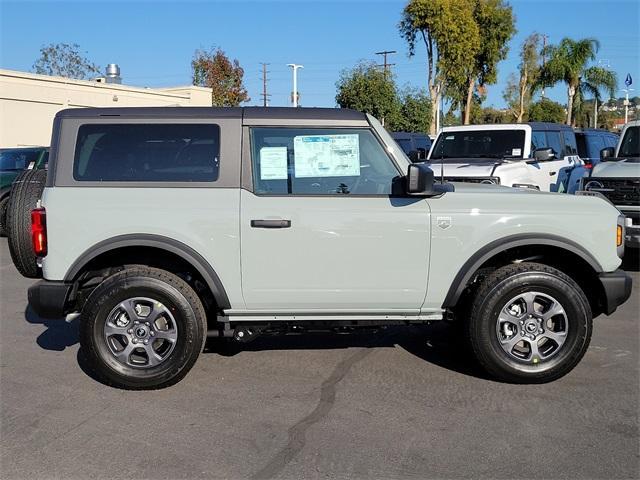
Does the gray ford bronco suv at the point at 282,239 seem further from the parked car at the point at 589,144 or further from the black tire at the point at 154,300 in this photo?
the parked car at the point at 589,144

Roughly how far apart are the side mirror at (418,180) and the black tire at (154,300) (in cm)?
175

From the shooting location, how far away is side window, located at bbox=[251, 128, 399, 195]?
4758 millimetres

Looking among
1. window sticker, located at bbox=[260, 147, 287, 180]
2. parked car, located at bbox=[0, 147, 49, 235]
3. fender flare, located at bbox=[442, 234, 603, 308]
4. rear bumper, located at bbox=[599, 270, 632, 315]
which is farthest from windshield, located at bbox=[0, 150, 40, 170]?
rear bumper, located at bbox=[599, 270, 632, 315]

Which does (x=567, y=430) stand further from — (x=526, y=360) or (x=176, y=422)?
(x=176, y=422)

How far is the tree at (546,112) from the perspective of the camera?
181 feet

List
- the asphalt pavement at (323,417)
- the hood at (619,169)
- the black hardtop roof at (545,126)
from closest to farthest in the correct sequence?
the asphalt pavement at (323,417) < the hood at (619,169) < the black hardtop roof at (545,126)

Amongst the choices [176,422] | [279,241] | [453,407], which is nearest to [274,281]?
[279,241]

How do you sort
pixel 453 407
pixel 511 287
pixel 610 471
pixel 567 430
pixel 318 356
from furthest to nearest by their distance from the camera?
pixel 318 356 → pixel 511 287 → pixel 453 407 → pixel 567 430 → pixel 610 471

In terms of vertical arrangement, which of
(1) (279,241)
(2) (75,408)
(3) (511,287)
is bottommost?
(2) (75,408)

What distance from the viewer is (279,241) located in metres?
4.66

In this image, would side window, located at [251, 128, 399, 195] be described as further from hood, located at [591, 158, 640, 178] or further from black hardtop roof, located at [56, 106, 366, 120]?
hood, located at [591, 158, 640, 178]

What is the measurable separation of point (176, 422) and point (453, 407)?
1.85 m

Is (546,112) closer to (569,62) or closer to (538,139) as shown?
(569,62)

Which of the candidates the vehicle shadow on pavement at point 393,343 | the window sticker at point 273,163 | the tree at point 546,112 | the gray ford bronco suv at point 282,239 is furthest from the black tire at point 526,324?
the tree at point 546,112
